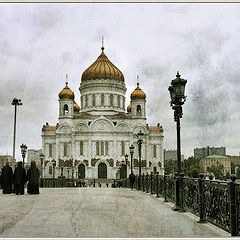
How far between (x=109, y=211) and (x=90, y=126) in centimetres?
4889

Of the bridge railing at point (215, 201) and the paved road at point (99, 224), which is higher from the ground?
the bridge railing at point (215, 201)

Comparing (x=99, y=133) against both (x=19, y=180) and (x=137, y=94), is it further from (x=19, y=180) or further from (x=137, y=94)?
(x=19, y=180)

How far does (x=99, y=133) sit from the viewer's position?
58.2m

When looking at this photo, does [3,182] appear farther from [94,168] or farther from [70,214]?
[94,168]

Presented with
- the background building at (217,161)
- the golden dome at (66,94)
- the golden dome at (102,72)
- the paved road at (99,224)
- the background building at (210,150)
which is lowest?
the paved road at (99,224)

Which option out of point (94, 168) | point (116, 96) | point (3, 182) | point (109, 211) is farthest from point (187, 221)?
point (116, 96)

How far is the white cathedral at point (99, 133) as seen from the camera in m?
57.5

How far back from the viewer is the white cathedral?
57.5 m

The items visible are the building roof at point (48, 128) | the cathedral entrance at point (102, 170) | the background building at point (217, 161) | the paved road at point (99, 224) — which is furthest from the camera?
the building roof at point (48, 128)

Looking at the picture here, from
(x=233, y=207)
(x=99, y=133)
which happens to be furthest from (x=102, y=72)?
(x=233, y=207)

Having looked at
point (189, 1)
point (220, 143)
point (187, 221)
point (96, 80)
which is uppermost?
point (96, 80)

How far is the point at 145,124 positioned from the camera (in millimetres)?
60594

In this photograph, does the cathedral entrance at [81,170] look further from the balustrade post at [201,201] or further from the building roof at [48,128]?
the balustrade post at [201,201]

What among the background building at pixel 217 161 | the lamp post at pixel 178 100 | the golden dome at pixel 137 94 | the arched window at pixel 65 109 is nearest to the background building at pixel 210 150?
the lamp post at pixel 178 100
